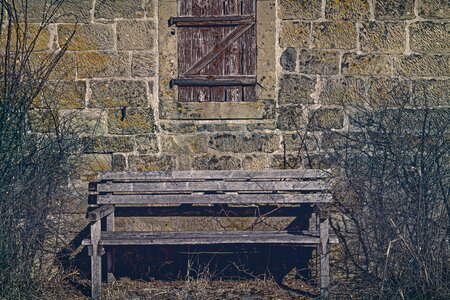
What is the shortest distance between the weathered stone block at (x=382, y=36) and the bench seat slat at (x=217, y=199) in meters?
1.53

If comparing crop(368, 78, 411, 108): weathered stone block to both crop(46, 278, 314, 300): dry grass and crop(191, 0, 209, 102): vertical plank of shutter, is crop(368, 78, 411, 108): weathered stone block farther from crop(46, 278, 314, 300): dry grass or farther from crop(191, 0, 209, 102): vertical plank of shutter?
crop(46, 278, 314, 300): dry grass

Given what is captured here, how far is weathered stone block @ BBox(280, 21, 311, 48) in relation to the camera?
6125 millimetres

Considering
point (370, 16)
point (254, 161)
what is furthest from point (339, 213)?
point (370, 16)

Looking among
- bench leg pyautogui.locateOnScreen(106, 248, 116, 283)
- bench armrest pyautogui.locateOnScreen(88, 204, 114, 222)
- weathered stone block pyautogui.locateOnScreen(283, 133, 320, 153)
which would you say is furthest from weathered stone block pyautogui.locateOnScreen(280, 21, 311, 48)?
bench leg pyautogui.locateOnScreen(106, 248, 116, 283)

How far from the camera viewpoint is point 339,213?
6.21m

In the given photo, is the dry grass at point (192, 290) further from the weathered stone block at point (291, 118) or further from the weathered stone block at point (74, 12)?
the weathered stone block at point (74, 12)

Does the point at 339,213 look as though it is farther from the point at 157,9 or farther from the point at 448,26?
the point at 157,9

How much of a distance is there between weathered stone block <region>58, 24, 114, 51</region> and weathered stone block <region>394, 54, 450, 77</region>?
9.18 ft

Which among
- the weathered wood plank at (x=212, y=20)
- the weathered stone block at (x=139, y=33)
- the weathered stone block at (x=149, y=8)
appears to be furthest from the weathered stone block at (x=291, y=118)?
the weathered stone block at (x=149, y=8)

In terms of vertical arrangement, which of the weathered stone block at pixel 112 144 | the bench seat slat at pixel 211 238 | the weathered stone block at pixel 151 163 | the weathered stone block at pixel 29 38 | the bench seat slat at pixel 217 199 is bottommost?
the bench seat slat at pixel 211 238

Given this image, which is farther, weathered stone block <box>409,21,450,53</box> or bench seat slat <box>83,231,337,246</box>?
weathered stone block <box>409,21,450,53</box>

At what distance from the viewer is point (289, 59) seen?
6156 millimetres

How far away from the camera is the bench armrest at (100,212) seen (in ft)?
17.9

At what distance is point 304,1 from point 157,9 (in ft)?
4.67
